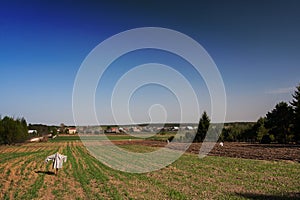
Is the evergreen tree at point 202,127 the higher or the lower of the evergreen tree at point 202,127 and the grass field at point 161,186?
the higher

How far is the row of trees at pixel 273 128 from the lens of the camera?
54.2 m

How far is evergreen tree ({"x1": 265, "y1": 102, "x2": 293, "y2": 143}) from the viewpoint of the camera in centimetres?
5993

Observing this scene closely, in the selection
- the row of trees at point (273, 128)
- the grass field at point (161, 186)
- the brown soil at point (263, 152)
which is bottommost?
the grass field at point (161, 186)

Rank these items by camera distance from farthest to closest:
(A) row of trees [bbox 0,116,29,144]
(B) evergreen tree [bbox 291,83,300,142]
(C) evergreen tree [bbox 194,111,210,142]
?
1. (A) row of trees [bbox 0,116,29,144]
2. (C) evergreen tree [bbox 194,111,210,142]
3. (B) evergreen tree [bbox 291,83,300,142]

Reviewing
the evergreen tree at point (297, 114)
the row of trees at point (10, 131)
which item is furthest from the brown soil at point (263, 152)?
the row of trees at point (10, 131)

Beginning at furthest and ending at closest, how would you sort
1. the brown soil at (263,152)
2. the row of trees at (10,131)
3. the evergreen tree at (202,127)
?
the row of trees at (10,131), the evergreen tree at (202,127), the brown soil at (263,152)

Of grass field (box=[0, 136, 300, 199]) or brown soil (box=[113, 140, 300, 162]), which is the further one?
brown soil (box=[113, 140, 300, 162])

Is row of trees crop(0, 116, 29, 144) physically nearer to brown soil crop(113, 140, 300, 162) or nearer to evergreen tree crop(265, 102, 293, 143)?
brown soil crop(113, 140, 300, 162)

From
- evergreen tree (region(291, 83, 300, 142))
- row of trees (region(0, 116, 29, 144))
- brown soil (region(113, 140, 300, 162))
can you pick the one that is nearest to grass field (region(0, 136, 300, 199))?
brown soil (region(113, 140, 300, 162))

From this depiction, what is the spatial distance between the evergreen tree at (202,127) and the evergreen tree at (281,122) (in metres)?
14.2

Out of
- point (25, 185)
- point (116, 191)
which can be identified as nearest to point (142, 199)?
point (116, 191)

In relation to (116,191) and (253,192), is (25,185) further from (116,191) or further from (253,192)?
(253,192)

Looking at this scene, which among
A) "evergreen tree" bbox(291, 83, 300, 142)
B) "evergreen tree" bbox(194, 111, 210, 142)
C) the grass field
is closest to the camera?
the grass field

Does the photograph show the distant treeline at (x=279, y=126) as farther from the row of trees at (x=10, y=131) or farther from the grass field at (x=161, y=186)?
the row of trees at (x=10, y=131)
